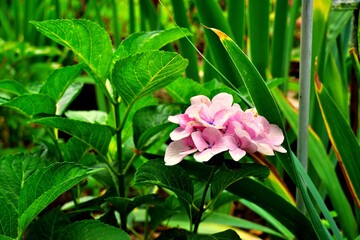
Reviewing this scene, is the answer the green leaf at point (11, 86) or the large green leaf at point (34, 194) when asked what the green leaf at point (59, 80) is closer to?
the green leaf at point (11, 86)

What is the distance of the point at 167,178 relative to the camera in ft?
3.23

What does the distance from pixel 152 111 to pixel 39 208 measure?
317mm

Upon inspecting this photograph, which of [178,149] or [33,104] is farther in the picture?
[33,104]

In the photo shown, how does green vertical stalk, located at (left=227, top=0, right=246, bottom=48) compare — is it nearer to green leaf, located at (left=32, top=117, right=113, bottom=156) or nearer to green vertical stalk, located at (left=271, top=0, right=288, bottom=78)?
green vertical stalk, located at (left=271, top=0, right=288, bottom=78)

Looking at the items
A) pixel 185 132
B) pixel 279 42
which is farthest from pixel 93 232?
pixel 279 42

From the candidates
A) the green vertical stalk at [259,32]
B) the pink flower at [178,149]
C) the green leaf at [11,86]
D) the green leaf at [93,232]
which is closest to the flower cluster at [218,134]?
the pink flower at [178,149]

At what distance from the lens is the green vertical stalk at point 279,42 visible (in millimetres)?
1527

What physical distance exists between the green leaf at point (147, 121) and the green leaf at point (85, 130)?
2.4 inches

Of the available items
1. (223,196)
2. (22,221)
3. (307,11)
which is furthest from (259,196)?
(22,221)

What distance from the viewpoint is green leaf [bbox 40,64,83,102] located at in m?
1.10

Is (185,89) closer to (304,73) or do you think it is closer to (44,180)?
(304,73)

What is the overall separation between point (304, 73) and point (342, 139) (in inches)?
6.3

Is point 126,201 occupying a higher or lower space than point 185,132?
lower

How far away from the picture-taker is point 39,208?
882mm
